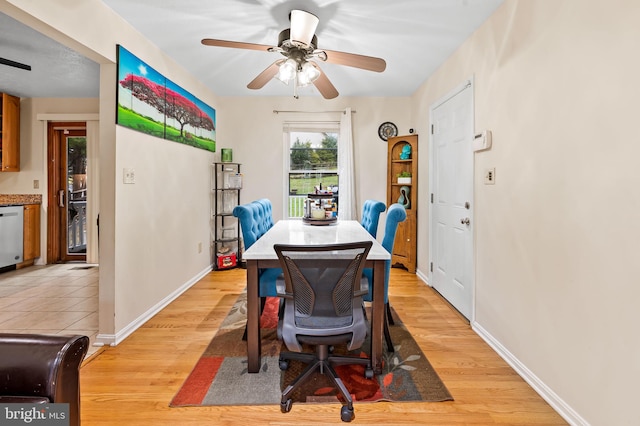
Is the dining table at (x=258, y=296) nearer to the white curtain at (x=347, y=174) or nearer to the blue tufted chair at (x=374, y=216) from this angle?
the blue tufted chair at (x=374, y=216)

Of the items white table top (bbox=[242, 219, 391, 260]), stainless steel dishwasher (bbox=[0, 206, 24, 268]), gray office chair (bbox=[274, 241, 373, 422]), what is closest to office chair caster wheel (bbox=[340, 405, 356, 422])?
gray office chair (bbox=[274, 241, 373, 422])

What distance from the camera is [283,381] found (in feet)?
6.49

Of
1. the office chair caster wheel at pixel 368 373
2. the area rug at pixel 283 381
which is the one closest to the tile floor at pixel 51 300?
the area rug at pixel 283 381

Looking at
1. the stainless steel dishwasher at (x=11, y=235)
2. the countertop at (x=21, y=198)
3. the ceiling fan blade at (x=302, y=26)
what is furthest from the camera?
the countertop at (x=21, y=198)

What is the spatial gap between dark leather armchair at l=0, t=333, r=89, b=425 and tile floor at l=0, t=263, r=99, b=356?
151 centimetres

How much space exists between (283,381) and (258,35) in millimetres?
2691

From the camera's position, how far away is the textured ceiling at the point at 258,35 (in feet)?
7.80

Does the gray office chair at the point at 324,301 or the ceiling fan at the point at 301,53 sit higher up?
the ceiling fan at the point at 301,53

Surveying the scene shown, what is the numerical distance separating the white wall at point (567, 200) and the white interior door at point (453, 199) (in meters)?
0.35

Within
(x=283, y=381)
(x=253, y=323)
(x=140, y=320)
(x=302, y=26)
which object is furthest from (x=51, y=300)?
(x=302, y=26)

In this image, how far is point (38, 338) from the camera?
1.07m

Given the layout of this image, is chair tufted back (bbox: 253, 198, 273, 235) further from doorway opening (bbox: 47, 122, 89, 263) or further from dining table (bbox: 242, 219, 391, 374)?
doorway opening (bbox: 47, 122, 89, 263)

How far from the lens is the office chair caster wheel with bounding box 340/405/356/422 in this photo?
164cm

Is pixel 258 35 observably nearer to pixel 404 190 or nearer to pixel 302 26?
pixel 302 26
